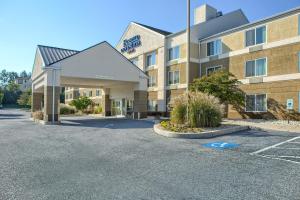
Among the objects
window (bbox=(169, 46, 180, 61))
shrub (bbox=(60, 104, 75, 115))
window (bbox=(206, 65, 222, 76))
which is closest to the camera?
window (bbox=(206, 65, 222, 76))

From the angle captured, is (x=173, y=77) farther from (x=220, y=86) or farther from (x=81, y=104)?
(x=81, y=104)

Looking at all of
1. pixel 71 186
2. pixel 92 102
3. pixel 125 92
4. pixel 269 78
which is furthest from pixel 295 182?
pixel 92 102

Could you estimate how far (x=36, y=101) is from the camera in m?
28.8

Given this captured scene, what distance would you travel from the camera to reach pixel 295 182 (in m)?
6.11

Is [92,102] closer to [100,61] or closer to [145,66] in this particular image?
[145,66]

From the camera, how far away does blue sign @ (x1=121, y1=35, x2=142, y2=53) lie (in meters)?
35.9

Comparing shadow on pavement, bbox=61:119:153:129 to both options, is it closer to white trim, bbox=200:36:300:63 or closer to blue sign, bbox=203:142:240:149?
blue sign, bbox=203:142:240:149

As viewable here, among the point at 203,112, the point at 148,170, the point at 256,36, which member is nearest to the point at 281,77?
the point at 256,36

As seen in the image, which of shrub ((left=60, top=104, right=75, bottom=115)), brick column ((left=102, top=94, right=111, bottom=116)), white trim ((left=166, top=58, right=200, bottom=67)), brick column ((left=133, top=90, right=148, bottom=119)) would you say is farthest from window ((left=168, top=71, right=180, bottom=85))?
shrub ((left=60, top=104, right=75, bottom=115))

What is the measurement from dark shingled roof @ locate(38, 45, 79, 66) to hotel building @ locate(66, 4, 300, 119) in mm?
10105

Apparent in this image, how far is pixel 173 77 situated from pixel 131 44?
32.0 feet

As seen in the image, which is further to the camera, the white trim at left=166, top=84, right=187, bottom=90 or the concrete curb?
the white trim at left=166, top=84, right=187, bottom=90

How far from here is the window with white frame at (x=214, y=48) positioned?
2734cm

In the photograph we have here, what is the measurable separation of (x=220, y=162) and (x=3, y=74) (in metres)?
151
